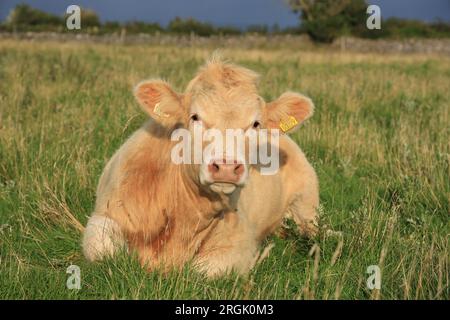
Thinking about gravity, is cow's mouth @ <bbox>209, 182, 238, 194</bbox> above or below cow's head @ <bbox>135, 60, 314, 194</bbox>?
below

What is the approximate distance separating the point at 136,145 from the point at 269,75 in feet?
31.2

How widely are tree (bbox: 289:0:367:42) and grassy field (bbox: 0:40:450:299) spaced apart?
3020 centimetres

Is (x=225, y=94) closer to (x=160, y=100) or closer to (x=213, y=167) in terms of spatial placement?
(x=160, y=100)

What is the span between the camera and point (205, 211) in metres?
4.09

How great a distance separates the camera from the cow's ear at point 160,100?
416 centimetres

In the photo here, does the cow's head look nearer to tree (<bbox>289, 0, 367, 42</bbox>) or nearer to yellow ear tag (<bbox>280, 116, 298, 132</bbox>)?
yellow ear tag (<bbox>280, 116, 298, 132</bbox>)

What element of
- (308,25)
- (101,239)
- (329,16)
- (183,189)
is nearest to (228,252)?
(183,189)

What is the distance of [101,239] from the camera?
3781mm

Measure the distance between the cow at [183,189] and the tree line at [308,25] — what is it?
1405 inches

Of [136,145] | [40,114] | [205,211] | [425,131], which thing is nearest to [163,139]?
[136,145]

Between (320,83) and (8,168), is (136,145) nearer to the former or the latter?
(8,168)

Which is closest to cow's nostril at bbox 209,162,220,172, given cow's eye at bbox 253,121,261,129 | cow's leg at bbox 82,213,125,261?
cow's eye at bbox 253,121,261,129

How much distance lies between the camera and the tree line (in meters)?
40.2
